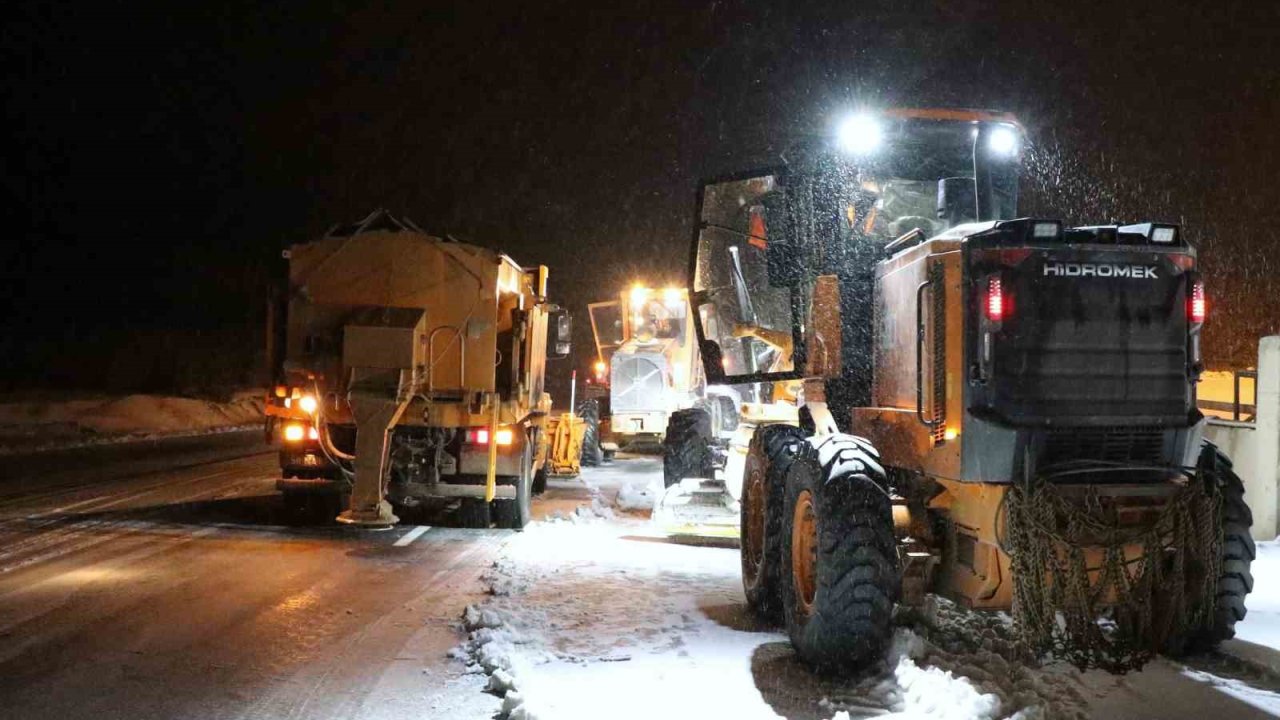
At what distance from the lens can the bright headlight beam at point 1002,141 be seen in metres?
8.06

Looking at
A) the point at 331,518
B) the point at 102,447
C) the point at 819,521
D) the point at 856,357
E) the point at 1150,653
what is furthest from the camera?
the point at 102,447

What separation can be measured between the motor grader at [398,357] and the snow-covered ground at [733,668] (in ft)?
9.81

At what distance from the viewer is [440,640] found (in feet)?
24.0

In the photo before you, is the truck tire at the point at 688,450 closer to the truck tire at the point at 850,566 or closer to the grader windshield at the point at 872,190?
the grader windshield at the point at 872,190

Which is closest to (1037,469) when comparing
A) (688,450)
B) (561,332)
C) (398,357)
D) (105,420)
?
(398,357)

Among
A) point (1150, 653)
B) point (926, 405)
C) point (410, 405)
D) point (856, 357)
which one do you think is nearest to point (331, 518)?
point (410, 405)

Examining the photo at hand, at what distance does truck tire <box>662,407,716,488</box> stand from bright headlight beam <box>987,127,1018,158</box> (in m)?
6.28

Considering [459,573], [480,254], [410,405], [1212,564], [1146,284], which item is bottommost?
[459,573]

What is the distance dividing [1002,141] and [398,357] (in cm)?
675

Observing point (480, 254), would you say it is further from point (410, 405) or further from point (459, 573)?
point (459, 573)

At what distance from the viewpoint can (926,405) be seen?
6.25 metres

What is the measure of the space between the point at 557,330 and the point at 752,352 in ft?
19.7

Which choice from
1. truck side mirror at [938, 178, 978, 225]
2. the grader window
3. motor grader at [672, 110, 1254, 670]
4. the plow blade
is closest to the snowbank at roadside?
the plow blade

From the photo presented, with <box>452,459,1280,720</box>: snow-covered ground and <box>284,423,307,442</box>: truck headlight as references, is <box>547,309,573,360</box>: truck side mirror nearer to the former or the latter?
<box>284,423,307,442</box>: truck headlight
